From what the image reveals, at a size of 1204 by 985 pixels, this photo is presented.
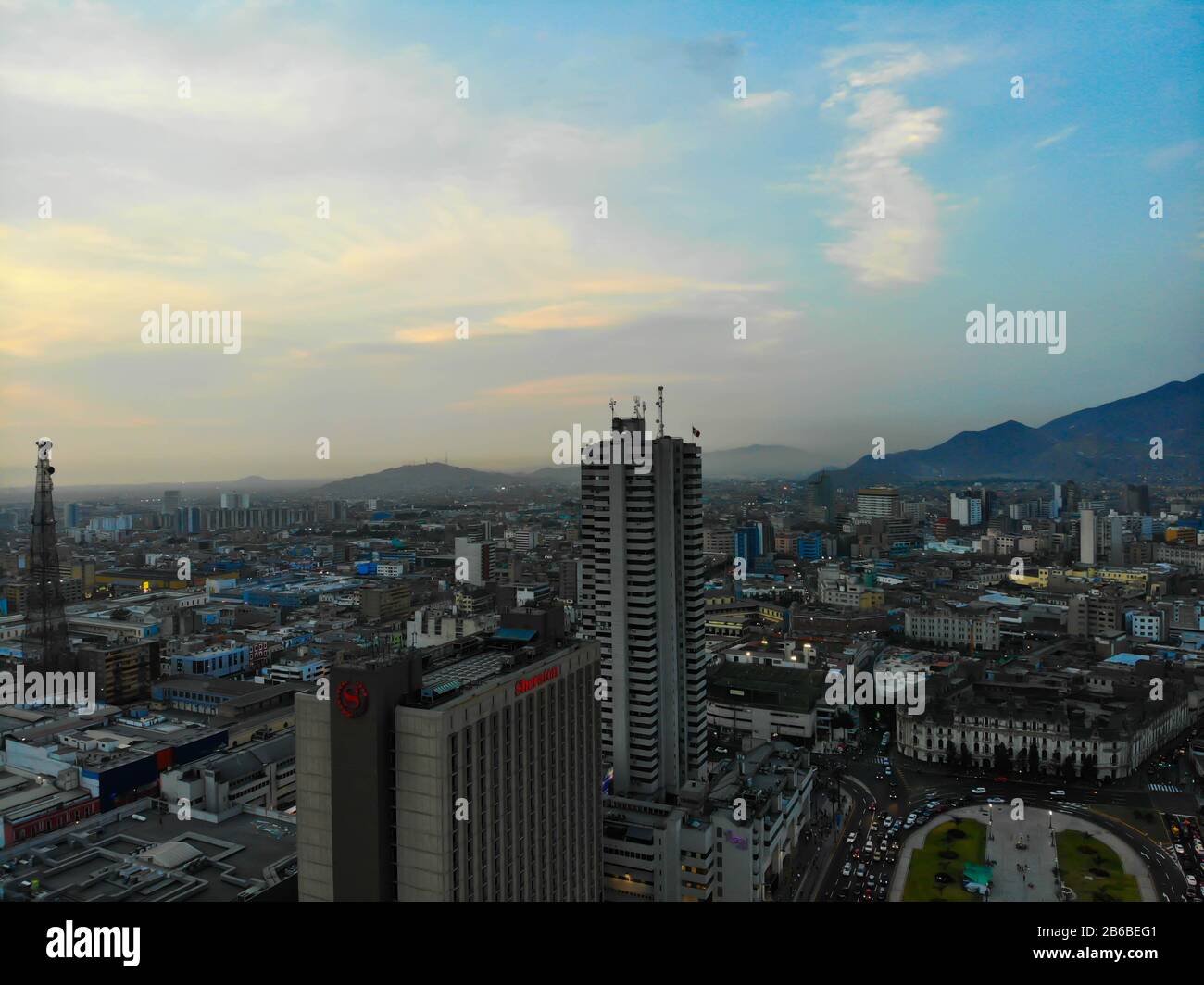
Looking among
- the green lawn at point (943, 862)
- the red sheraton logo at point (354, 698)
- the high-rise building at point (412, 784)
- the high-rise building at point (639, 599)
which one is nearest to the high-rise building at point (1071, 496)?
the green lawn at point (943, 862)

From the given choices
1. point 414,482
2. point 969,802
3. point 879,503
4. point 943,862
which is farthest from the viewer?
point 414,482

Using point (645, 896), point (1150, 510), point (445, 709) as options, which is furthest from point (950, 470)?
point (445, 709)

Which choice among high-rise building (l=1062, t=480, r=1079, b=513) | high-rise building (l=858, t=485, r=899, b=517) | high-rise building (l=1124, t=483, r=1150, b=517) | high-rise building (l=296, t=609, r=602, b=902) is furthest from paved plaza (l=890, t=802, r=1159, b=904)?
high-rise building (l=858, t=485, r=899, b=517)

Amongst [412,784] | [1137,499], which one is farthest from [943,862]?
[1137,499]

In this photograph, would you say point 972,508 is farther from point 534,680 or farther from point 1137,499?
point 534,680

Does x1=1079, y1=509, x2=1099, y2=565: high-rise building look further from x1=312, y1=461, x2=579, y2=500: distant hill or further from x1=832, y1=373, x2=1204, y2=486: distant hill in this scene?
x1=312, y1=461, x2=579, y2=500: distant hill

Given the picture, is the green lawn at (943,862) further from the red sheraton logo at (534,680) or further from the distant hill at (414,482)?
the distant hill at (414,482)
